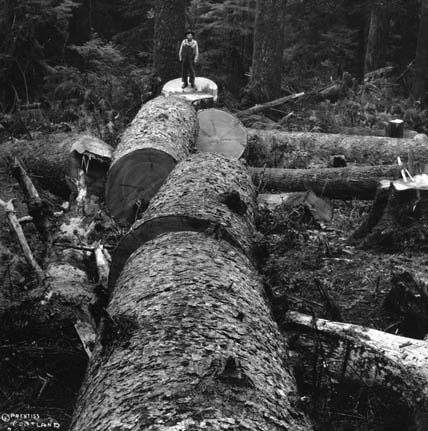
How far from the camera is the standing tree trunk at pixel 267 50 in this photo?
43.3 ft

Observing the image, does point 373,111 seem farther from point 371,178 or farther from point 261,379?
point 261,379

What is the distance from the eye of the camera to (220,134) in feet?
29.5

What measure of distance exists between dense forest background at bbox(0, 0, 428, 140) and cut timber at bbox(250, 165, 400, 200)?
10.0 ft

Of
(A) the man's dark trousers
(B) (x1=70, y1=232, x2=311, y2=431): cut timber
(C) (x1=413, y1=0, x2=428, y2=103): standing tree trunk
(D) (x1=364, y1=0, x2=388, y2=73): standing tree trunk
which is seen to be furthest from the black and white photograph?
(D) (x1=364, y1=0, x2=388, y2=73): standing tree trunk

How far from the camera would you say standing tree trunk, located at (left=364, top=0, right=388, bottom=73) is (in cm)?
1638

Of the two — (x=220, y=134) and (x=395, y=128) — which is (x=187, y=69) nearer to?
(x=220, y=134)

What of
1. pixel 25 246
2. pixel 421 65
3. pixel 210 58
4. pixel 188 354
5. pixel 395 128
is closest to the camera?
pixel 188 354

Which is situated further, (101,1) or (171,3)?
(101,1)

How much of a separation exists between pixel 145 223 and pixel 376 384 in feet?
6.35

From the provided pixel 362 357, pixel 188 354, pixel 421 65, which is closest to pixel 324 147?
pixel 362 357

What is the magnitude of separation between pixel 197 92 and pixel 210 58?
6.02 metres

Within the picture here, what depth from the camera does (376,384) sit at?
3.83 meters

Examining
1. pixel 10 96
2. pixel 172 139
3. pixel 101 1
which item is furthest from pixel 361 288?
pixel 101 1

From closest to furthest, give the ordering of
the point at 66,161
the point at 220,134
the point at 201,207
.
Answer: the point at 201,207, the point at 66,161, the point at 220,134
